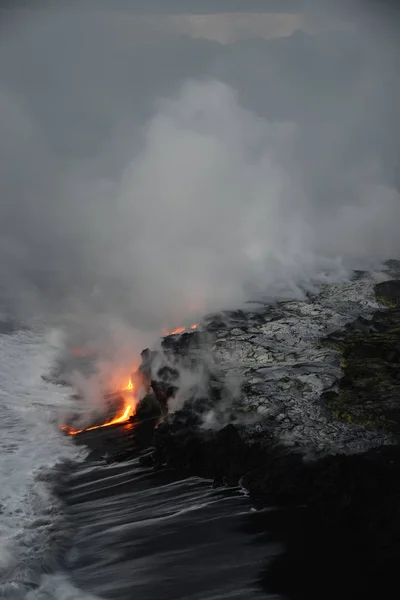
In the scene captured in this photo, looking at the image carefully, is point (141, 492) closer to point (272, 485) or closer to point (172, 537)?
point (172, 537)

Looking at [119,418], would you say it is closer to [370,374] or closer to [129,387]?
[129,387]

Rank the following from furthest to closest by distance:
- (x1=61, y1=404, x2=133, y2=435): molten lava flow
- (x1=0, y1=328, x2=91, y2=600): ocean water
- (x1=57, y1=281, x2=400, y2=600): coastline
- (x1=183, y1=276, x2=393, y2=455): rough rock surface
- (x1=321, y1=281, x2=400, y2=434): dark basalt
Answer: (x1=61, y1=404, x2=133, y2=435): molten lava flow
(x1=321, y1=281, x2=400, y2=434): dark basalt
(x1=183, y1=276, x2=393, y2=455): rough rock surface
(x1=0, y1=328, x2=91, y2=600): ocean water
(x1=57, y1=281, x2=400, y2=600): coastline

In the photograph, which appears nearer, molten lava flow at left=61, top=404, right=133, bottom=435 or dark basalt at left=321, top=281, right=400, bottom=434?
dark basalt at left=321, top=281, right=400, bottom=434

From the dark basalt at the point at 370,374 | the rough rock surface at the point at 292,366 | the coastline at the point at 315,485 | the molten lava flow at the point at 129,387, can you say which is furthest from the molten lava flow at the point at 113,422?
the dark basalt at the point at 370,374

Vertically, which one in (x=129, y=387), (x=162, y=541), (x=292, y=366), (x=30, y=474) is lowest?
(x=162, y=541)

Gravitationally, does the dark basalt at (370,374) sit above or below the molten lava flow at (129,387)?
below

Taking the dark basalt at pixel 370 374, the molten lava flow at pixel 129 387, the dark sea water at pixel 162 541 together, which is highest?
the molten lava flow at pixel 129 387

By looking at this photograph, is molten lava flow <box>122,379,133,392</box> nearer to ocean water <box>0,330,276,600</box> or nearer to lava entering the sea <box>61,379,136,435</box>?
lava entering the sea <box>61,379,136,435</box>

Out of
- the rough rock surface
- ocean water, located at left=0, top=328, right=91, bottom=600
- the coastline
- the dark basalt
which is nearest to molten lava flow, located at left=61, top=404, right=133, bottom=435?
ocean water, located at left=0, top=328, right=91, bottom=600

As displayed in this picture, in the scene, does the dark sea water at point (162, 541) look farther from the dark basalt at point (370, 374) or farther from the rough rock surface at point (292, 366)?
the dark basalt at point (370, 374)

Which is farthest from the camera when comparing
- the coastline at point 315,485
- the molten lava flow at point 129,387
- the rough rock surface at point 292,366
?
the molten lava flow at point 129,387

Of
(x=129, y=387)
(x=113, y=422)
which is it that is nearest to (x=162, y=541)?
(x=113, y=422)
